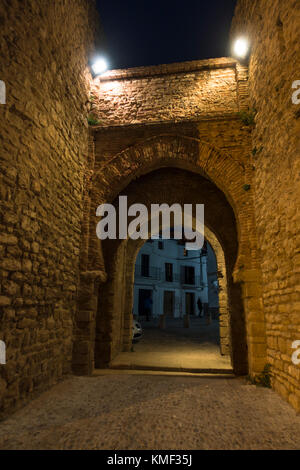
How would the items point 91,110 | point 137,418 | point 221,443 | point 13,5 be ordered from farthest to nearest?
point 91,110, point 13,5, point 137,418, point 221,443

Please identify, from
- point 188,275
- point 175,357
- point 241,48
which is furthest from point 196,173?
point 188,275

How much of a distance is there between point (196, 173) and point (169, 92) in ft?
6.51

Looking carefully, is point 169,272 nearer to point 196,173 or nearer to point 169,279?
point 169,279

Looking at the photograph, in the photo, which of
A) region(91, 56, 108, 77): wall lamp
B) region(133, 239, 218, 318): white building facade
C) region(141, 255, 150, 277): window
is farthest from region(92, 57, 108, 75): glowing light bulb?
region(141, 255, 150, 277): window

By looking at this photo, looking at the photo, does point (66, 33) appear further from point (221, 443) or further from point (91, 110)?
point (221, 443)

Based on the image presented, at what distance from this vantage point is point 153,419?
287 cm

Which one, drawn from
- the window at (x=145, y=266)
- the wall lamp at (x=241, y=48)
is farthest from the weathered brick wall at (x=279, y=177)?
the window at (x=145, y=266)

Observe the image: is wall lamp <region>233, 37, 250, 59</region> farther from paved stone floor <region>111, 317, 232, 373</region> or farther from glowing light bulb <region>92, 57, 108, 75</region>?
paved stone floor <region>111, 317, 232, 373</region>

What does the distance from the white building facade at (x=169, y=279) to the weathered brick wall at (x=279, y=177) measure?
1736cm

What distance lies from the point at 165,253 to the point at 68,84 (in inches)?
823

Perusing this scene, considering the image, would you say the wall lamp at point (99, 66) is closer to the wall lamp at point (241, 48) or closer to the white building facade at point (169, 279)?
the wall lamp at point (241, 48)

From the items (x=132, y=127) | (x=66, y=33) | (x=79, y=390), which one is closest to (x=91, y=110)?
(x=132, y=127)

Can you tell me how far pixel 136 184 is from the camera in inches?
241
